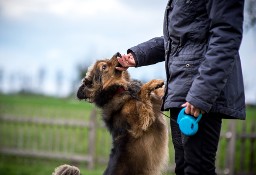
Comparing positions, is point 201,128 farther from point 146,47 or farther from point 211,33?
point 146,47

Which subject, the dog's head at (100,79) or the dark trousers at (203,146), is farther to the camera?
the dog's head at (100,79)

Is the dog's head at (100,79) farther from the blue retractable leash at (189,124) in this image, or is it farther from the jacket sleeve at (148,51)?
the blue retractable leash at (189,124)

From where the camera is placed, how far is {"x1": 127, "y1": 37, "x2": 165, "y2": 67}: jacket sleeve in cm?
318

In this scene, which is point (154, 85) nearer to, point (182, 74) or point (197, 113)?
point (182, 74)

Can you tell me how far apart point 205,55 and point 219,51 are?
4.1 inches

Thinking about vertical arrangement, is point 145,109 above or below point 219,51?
below

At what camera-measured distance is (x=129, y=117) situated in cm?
388

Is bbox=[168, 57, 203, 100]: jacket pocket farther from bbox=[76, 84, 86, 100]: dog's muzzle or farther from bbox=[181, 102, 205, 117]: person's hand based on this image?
bbox=[76, 84, 86, 100]: dog's muzzle

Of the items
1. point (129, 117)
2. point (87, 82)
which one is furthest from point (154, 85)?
point (87, 82)

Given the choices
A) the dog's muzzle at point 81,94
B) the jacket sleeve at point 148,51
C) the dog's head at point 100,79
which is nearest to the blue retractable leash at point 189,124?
the jacket sleeve at point 148,51

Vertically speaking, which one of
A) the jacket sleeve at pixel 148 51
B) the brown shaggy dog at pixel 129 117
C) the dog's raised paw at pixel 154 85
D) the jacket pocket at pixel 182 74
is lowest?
the brown shaggy dog at pixel 129 117

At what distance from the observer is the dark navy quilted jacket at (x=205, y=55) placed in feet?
7.23

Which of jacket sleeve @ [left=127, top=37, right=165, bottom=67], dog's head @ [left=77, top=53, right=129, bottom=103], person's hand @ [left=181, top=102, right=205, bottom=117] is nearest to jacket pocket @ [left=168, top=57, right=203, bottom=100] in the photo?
person's hand @ [left=181, top=102, right=205, bottom=117]

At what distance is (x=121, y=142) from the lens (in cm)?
372
